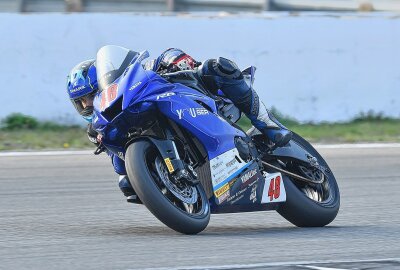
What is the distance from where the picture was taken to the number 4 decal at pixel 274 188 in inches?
248

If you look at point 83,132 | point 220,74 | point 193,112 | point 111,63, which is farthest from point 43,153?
point 193,112

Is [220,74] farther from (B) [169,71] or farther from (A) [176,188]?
(A) [176,188]

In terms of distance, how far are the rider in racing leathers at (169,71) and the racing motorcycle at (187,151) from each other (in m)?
0.07

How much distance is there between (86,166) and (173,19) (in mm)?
3084

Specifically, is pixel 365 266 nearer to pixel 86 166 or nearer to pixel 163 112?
pixel 163 112

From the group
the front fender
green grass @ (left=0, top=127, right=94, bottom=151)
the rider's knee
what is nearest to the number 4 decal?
the rider's knee

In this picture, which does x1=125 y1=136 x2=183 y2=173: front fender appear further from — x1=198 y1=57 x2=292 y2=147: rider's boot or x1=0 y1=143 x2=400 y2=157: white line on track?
x1=0 y1=143 x2=400 y2=157: white line on track

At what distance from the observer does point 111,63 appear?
600cm

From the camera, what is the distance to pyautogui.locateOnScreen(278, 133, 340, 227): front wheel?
6.41 metres

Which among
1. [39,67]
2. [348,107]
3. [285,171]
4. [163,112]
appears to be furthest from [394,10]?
[163,112]

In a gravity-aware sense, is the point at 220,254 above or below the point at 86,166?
above

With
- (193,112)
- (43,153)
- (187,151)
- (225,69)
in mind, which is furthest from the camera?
(43,153)

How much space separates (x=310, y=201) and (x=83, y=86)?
1720 millimetres

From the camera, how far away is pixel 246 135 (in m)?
6.29
